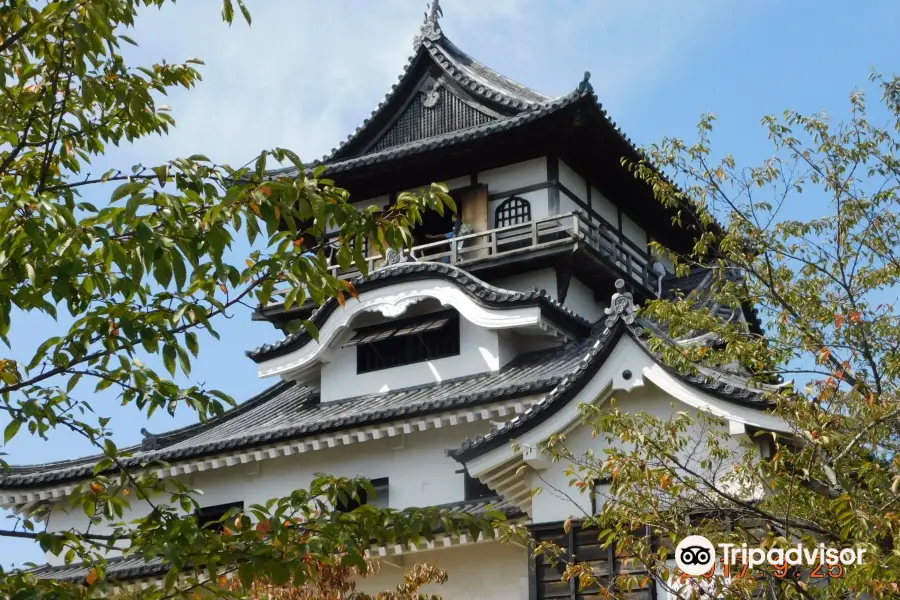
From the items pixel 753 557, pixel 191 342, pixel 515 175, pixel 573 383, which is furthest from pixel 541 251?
pixel 191 342

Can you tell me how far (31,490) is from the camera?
20094 millimetres

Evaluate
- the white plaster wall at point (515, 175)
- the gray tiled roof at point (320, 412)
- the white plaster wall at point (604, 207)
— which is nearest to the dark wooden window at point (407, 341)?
the gray tiled roof at point (320, 412)

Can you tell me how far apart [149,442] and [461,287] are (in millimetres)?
6227

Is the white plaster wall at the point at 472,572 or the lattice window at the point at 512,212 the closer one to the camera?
the white plaster wall at the point at 472,572

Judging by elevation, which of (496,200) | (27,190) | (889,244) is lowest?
(27,190)

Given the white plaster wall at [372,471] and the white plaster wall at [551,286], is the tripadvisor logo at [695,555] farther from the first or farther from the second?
the white plaster wall at [551,286]

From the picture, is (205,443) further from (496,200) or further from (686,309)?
(686,309)

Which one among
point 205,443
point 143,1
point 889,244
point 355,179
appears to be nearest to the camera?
point 143,1

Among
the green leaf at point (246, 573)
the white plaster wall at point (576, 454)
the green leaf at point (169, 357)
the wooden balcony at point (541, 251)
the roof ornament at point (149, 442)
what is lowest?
the green leaf at point (246, 573)

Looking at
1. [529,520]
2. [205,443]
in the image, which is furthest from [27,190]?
[205,443]

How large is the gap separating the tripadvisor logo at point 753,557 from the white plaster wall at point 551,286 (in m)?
10.4

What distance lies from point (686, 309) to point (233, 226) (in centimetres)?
583

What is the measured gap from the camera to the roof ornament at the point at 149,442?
2031 centimetres

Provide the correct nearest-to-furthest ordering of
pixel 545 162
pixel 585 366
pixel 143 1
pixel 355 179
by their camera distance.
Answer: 1. pixel 143 1
2. pixel 585 366
3. pixel 545 162
4. pixel 355 179
